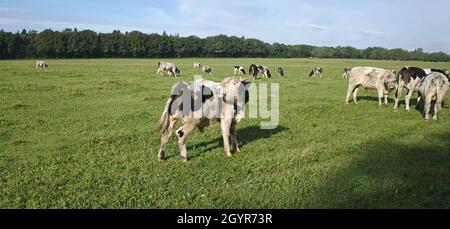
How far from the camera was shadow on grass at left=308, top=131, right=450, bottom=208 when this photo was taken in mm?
7414

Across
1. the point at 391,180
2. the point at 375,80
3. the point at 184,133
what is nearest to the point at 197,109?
the point at 184,133

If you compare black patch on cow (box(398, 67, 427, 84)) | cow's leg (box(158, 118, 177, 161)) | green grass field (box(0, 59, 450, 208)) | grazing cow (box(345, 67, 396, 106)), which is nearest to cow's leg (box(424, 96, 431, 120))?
green grass field (box(0, 59, 450, 208))

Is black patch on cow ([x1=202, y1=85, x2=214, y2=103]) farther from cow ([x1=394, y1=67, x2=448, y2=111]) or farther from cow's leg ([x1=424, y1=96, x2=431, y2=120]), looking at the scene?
cow ([x1=394, y1=67, x2=448, y2=111])

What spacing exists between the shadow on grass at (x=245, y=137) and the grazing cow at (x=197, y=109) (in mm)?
890

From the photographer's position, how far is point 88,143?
11828mm

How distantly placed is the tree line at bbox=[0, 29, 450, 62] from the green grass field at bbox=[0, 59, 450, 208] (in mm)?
91511


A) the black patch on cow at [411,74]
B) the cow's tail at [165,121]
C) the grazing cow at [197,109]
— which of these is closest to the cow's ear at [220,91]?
the grazing cow at [197,109]

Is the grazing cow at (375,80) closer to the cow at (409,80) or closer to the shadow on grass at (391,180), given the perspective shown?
the cow at (409,80)

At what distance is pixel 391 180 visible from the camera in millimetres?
8484

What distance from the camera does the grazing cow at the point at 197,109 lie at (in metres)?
9.73

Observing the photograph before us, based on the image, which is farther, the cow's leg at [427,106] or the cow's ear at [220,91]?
the cow's leg at [427,106]

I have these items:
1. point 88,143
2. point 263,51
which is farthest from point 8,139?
point 263,51
